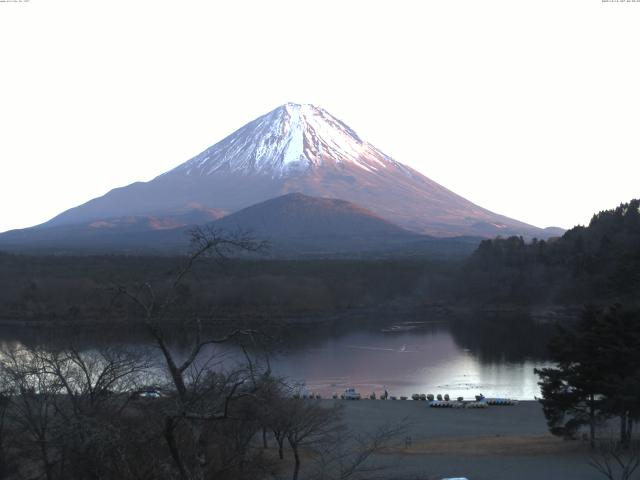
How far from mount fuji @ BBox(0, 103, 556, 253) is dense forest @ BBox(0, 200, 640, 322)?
36475mm

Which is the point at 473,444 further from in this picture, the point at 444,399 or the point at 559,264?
the point at 559,264

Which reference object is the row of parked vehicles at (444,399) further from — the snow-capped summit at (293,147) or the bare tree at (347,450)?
the snow-capped summit at (293,147)

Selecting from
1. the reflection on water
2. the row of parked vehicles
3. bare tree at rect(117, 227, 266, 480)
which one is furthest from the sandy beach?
bare tree at rect(117, 227, 266, 480)

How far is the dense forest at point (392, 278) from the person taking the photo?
29453 mm

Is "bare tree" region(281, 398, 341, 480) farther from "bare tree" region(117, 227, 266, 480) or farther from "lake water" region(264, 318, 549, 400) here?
"lake water" region(264, 318, 549, 400)

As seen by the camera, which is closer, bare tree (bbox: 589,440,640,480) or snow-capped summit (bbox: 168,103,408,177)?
bare tree (bbox: 589,440,640,480)

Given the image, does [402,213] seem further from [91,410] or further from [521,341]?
[91,410]

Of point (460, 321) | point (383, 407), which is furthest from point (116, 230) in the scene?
point (383, 407)

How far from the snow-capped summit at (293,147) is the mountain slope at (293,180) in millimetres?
105

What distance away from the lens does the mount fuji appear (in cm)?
7881

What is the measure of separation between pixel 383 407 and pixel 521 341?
32.6 feet

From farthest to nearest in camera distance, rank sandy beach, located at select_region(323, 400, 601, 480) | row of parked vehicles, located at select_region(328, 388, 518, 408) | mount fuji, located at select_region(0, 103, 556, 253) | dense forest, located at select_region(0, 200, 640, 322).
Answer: mount fuji, located at select_region(0, 103, 556, 253) < dense forest, located at select_region(0, 200, 640, 322) < row of parked vehicles, located at select_region(328, 388, 518, 408) < sandy beach, located at select_region(323, 400, 601, 480)

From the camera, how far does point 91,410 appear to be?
178 inches

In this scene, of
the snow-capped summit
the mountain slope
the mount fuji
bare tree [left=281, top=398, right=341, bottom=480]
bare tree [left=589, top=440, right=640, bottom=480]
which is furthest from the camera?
the snow-capped summit
